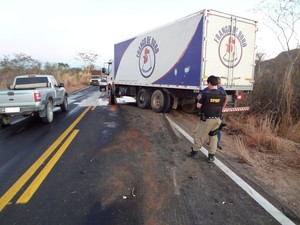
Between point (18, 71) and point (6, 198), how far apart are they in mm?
30175

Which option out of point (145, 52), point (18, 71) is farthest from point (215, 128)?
point (18, 71)

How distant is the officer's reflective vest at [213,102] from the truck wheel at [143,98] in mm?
7669

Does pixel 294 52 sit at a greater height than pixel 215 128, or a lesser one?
greater

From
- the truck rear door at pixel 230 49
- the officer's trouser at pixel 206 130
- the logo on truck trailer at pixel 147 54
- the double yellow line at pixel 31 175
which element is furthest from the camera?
the logo on truck trailer at pixel 147 54

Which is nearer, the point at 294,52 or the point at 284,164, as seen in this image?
the point at 284,164

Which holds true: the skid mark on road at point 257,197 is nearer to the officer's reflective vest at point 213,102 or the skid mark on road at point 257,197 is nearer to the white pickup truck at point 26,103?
the officer's reflective vest at point 213,102

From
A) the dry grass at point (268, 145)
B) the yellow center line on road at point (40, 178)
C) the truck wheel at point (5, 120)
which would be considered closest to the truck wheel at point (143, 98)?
the dry grass at point (268, 145)

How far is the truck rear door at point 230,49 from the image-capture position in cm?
855

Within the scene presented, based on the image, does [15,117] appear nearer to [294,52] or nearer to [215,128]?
[215,128]

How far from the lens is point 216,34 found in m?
8.62

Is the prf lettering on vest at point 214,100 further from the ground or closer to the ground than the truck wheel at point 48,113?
further from the ground

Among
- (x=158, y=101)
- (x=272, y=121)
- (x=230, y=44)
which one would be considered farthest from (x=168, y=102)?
(x=272, y=121)

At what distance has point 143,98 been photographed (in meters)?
13.3

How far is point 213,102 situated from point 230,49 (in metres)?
4.57
